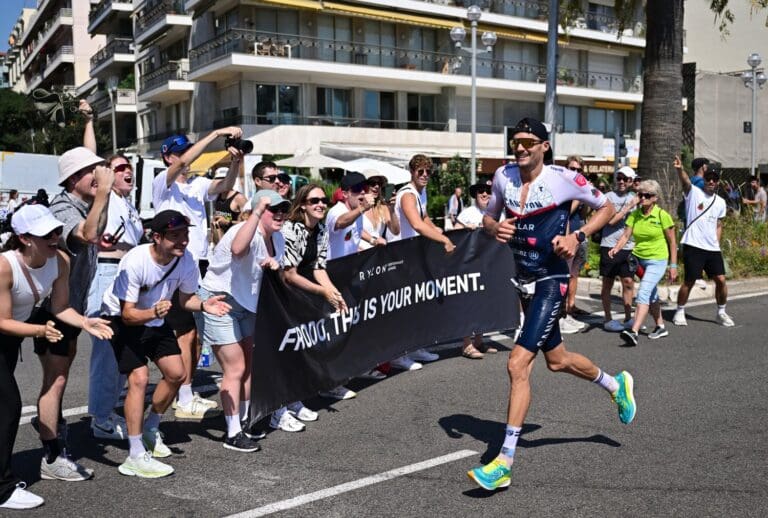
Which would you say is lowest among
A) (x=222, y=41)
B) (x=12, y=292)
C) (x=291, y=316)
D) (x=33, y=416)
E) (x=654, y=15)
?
(x=33, y=416)

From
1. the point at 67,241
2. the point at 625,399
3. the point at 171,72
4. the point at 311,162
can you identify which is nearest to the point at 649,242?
the point at 625,399

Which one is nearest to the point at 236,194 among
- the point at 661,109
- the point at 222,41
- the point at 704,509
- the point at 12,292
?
the point at 12,292

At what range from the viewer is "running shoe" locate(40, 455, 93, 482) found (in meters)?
5.13

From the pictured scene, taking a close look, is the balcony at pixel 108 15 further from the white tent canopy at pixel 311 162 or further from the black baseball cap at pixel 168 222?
the black baseball cap at pixel 168 222

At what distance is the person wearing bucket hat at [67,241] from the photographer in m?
5.15

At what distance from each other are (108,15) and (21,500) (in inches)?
2288

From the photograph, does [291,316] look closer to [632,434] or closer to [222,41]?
[632,434]

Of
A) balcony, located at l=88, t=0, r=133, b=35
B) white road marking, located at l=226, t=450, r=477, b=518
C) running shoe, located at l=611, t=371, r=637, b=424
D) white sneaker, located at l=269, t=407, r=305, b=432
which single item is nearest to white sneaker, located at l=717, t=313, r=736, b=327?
running shoe, located at l=611, t=371, r=637, b=424

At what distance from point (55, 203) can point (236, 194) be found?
2375 millimetres

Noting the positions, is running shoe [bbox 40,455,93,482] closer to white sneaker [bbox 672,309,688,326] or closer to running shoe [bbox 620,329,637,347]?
running shoe [bbox 620,329,637,347]

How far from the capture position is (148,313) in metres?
5.11

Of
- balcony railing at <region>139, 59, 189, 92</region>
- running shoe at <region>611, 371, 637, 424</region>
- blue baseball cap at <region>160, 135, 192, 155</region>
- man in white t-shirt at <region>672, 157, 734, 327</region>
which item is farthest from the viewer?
balcony railing at <region>139, 59, 189, 92</region>

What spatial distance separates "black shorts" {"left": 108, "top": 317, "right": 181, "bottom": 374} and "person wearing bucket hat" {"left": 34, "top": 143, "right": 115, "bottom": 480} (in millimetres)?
256

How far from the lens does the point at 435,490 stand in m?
4.84
